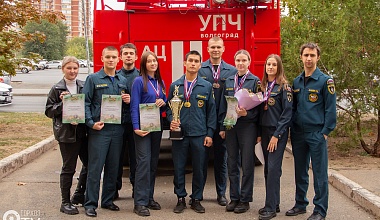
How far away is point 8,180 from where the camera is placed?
7.48 metres

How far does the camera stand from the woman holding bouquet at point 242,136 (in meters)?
5.91

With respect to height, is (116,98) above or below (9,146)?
above

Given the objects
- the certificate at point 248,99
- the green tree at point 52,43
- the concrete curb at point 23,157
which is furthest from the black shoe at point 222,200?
the green tree at point 52,43

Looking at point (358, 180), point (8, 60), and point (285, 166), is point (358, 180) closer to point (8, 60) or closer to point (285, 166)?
point (285, 166)

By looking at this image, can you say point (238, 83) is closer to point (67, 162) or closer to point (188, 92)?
point (188, 92)

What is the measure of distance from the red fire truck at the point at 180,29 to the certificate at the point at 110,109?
1.79 metres

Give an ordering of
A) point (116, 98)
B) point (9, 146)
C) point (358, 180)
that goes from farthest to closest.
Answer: point (9, 146)
point (358, 180)
point (116, 98)

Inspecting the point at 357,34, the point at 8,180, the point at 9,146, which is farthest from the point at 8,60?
the point at 357,34

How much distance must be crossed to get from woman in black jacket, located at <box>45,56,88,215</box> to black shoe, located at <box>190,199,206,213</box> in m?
1.37

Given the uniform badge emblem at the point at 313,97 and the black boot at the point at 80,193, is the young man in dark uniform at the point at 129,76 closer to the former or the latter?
the black boot at the point at 80,193

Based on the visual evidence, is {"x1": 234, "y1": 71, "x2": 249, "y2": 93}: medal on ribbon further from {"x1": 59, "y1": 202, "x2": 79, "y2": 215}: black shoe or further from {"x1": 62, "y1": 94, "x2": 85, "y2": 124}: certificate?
{"x1": 59, "y1": 202, "x2": 79, "y2": 215}: black shoe

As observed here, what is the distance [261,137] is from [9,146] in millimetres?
5692

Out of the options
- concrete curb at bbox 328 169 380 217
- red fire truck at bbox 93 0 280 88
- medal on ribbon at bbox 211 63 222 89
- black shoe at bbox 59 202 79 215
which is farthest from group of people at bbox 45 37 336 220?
red fire truck at bbox 93 0 280 88

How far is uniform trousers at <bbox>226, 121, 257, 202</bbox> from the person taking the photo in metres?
5.92
